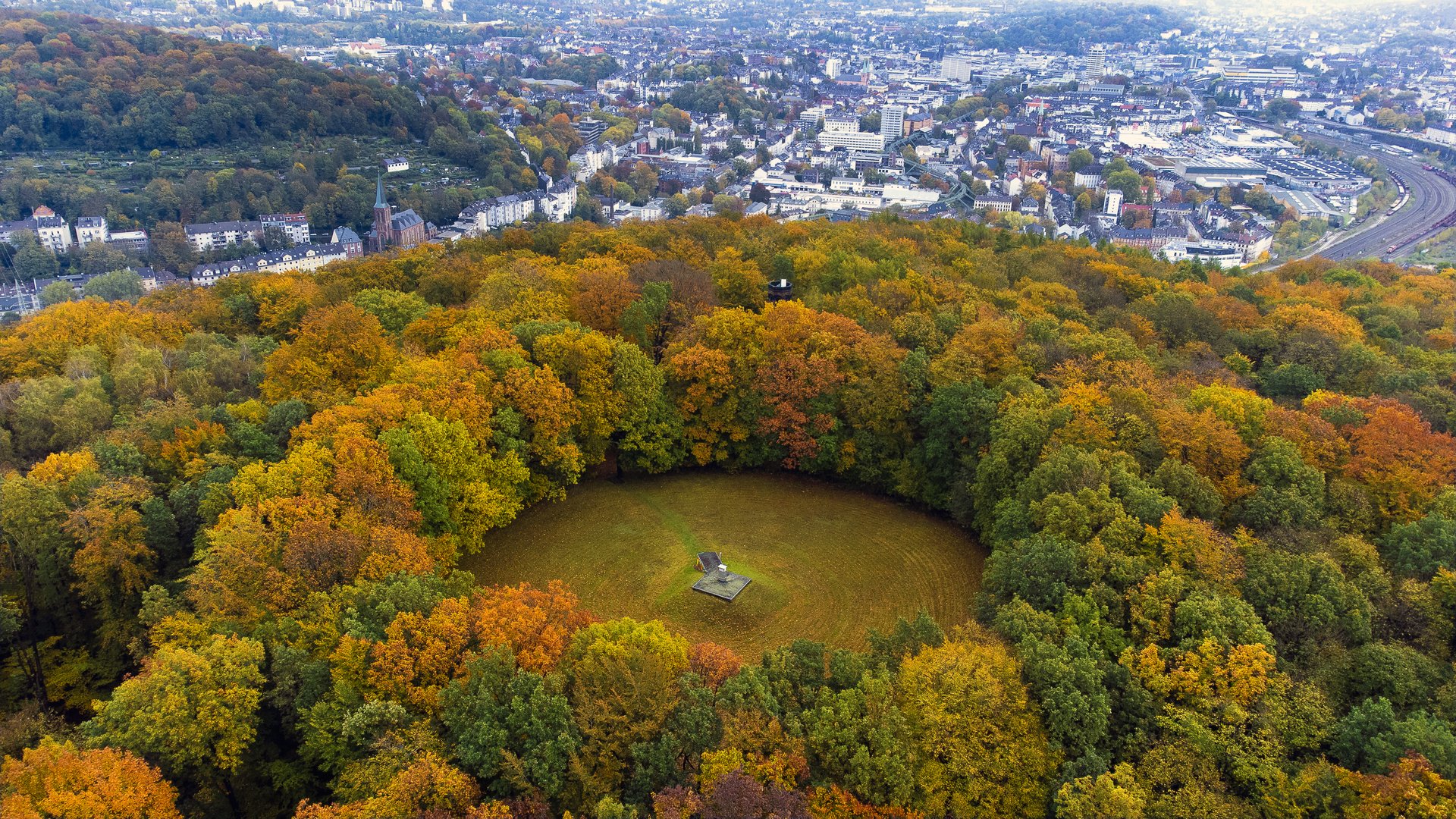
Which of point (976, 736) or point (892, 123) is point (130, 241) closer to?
point (976, 736)

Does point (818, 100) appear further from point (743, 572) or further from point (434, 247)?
point (743, 572)

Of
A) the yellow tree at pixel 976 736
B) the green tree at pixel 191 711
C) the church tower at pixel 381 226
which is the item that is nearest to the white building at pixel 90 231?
the church tower at pixel 381 226

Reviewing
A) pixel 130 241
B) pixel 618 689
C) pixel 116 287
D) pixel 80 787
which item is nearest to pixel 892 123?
pixel 130 241

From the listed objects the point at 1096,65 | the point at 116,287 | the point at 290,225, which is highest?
the point at 1096,65

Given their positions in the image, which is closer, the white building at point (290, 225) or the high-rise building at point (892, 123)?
the white building at point (290, 225)

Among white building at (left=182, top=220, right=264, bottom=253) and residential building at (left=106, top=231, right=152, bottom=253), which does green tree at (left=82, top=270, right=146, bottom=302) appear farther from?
white building at (left=182, top=220, right=264, bottom=253)

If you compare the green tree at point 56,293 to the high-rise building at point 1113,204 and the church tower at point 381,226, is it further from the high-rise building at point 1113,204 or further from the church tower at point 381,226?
the high-rise building at point 1113,204

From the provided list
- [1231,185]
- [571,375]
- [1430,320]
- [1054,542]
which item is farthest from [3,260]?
[1231,185]
